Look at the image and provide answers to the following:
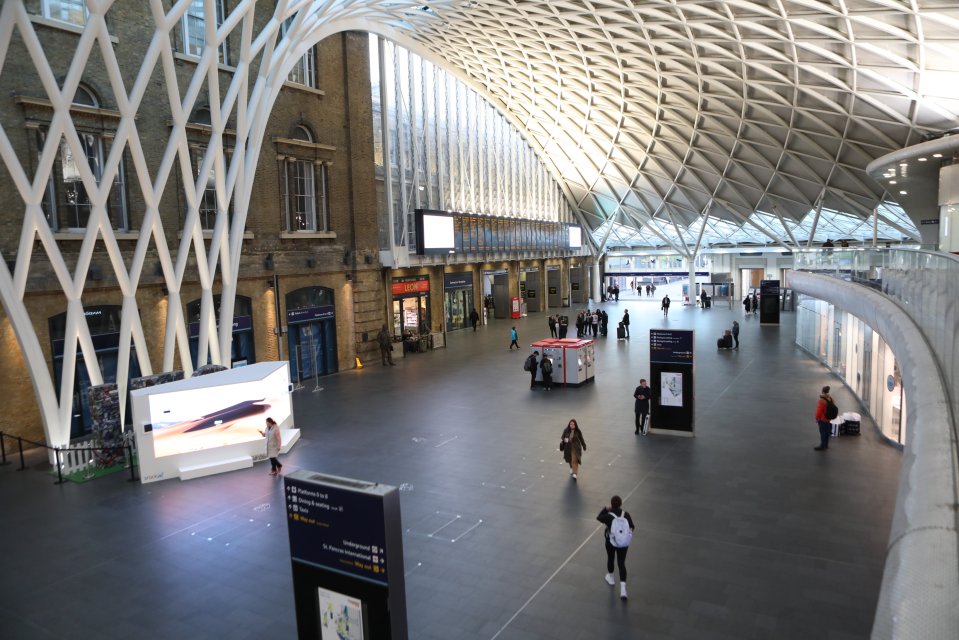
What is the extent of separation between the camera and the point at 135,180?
20656 mm

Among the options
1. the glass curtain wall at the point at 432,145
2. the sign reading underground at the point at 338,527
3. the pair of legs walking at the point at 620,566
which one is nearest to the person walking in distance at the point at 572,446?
the pair of legs walking at the point at 620,566

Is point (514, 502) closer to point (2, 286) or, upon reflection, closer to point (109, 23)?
point (2, 286)

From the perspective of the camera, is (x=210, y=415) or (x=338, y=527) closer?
(x=338, y=527)

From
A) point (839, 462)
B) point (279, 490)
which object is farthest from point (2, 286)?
point (839, 462)

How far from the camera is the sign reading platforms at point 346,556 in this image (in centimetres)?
603

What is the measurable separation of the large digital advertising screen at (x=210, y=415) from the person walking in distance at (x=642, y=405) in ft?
29.7

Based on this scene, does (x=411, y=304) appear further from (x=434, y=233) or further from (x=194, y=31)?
(x=194, y=31)

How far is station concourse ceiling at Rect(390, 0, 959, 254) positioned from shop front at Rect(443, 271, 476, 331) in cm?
1283

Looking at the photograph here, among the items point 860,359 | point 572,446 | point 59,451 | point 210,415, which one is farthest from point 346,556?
point 860,359

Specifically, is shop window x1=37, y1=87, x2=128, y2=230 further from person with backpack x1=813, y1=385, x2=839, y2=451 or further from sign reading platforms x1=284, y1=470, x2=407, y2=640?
person with backpack x1=813, y1=385, x2=839, y2=451

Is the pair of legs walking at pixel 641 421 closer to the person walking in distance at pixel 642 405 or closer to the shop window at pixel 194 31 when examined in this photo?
the person walking in distance at pixel 642 405

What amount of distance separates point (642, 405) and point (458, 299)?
26.8 m

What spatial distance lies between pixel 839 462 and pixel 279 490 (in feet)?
39.0

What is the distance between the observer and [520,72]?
41.6 meters
